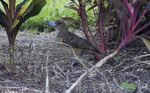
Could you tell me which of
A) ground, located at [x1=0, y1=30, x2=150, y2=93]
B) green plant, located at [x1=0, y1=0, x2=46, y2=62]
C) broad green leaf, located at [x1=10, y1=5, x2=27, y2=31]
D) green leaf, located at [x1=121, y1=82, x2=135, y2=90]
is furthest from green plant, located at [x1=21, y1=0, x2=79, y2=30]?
green leaf, located at [x1=121, y1=82, x2=135, y2=90]

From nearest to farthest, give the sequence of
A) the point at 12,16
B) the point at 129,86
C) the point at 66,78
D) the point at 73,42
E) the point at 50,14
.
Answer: the point at 129,86
the point at 66,78
the point at 12,16
the point at 73,42
the point at 50,14

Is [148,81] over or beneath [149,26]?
beneath

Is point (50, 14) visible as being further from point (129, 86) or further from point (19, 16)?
point (129, 86)

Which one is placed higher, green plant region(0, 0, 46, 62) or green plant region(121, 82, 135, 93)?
green plant region(0, 0, 46, 62)

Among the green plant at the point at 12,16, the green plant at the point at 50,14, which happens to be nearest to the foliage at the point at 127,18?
the green plant at the point at 12,16

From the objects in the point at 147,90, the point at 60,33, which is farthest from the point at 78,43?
the point at 147,90

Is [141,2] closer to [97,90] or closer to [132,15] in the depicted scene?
[132,15]

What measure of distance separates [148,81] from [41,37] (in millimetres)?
2790

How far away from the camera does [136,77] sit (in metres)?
2.82

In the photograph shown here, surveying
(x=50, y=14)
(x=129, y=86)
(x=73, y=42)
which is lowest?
(x=129, y=86)

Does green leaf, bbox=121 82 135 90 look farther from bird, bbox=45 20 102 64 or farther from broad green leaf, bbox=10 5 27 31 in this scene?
broad green leaf, bbox=10 5 27 31

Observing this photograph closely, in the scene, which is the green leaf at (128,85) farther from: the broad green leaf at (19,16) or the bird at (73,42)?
the broad green leaf at (19,16)

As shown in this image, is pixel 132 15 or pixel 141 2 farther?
pixel 132 15

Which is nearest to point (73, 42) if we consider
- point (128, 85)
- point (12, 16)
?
point (12, 16)
